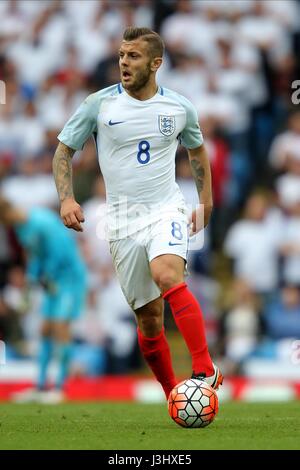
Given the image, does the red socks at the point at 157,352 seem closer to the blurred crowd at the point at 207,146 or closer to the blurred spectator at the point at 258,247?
the blurred crowd at the point at 207,146

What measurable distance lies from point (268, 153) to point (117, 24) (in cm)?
342

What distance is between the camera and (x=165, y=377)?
8.53 meters

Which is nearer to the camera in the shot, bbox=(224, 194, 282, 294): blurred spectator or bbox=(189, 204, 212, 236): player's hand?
bbox=(189, 204, 212, 236): player's hand

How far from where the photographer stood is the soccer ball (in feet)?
24.1

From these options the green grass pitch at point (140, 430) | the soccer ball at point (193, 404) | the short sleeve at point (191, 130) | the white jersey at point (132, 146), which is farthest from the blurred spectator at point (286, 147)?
the soccer ball at point (193, 404)

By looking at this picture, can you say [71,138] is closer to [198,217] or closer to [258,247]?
A: [198,217]

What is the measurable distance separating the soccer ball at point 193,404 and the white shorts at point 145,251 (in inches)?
36.4

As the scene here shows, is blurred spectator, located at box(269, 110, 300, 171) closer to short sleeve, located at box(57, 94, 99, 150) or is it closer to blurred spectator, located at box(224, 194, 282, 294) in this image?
blurred spectator, located at box(224, 194, 282, 294)

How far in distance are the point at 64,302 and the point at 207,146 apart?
3.83m

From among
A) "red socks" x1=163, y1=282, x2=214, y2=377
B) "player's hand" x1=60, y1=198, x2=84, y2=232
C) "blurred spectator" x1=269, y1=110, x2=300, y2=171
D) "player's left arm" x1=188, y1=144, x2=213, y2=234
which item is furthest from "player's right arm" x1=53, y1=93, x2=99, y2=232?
"blurred spectator" x1=269, y1=110, x2=300, y2=171

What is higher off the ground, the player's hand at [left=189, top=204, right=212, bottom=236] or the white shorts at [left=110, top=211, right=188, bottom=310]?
the player's hand at [left=189, top=204, right=212, bottom=236]

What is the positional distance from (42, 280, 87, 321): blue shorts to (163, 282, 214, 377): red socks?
20.5 feet

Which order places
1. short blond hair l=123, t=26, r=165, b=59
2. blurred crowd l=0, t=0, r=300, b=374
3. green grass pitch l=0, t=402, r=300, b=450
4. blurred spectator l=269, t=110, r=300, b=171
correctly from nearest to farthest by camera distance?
green grass pitch l=0, t=402, r=300, b=450
short blond hair l=123, t=26, r=165, b=59
blurred crowd l=0, t=0, r=300, b=374
blurred spectator l=269, t=110, r=300, b=171
